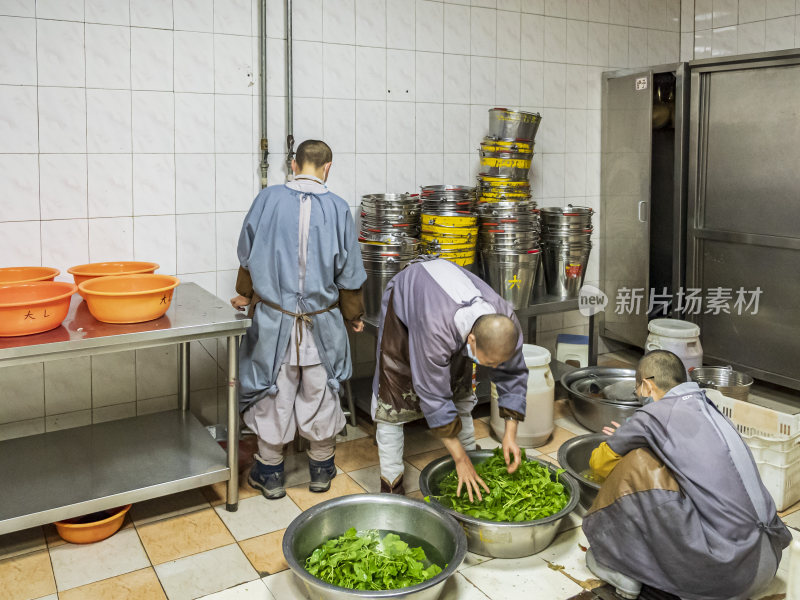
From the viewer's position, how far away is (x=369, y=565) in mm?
2395

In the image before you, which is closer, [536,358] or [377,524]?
[377,524]

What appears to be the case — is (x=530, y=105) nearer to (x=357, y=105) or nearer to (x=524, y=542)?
(x=357, y=105)

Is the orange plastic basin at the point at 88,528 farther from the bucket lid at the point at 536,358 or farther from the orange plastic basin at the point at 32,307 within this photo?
the bucket lid at the point at 536,358

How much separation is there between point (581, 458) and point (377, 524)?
1127 millimetres

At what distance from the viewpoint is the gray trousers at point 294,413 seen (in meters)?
3.24

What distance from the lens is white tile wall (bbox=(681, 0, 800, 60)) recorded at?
15.9 feet

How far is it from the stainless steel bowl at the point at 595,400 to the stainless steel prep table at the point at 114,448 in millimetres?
1898

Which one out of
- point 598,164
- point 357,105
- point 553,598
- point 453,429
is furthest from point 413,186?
point 553,598

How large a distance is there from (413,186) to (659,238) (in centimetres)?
183

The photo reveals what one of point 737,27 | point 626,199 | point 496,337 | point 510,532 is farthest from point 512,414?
point 737,27

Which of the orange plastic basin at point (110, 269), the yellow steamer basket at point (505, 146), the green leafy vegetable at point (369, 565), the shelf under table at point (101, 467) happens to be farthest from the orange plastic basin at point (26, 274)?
the yellow steamer basket at point (505, 146)

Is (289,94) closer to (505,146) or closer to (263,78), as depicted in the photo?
(263,78)

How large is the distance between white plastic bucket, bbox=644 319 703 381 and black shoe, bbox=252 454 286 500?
7.34ft

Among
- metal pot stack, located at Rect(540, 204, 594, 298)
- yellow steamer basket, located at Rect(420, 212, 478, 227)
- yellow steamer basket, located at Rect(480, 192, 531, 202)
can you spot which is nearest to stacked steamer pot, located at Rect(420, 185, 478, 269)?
yellow steamer basket, located at Rect(420, 212, 478, 227)
